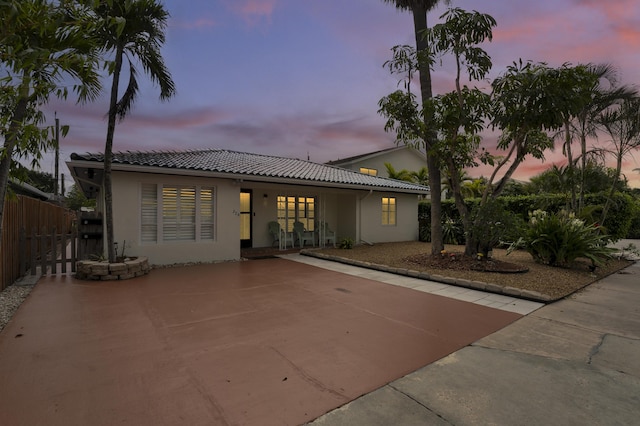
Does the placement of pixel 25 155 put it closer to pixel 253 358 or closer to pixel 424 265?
pixel 253 358

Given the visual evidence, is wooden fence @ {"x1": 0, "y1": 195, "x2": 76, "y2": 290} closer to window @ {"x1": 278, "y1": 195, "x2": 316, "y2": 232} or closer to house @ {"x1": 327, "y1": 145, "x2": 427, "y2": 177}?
window @ {"x1": 278, "y1": 195, "x2": 316, "y2": 232}

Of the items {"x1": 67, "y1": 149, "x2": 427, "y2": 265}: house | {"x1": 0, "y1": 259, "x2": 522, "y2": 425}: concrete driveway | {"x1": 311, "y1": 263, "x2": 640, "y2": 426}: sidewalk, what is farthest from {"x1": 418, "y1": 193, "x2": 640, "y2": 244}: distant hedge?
{"x1": 0, "y1": 259, "x2": 522, "y2": 425}: concrete driveway

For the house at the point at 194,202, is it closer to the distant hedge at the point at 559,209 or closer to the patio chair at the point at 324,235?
the patio chair at the point at 324,235

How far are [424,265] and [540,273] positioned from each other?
2515 millimetres

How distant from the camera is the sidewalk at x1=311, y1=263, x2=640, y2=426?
7.48 ft

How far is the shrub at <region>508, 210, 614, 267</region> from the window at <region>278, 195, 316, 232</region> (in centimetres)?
740

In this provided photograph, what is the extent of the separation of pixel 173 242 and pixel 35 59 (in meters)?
7.10

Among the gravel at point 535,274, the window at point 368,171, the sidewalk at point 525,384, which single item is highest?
the window at point 368,171

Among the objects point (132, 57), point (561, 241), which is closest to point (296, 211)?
point (132, 57)

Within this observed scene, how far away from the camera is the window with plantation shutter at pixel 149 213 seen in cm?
805

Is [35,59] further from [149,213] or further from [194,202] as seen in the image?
[194,202]

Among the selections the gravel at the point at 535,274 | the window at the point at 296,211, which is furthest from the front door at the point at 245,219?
the gravel at the point at 535,274

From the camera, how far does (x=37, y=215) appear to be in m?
8.23

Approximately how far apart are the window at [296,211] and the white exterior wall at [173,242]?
3.22 meters
